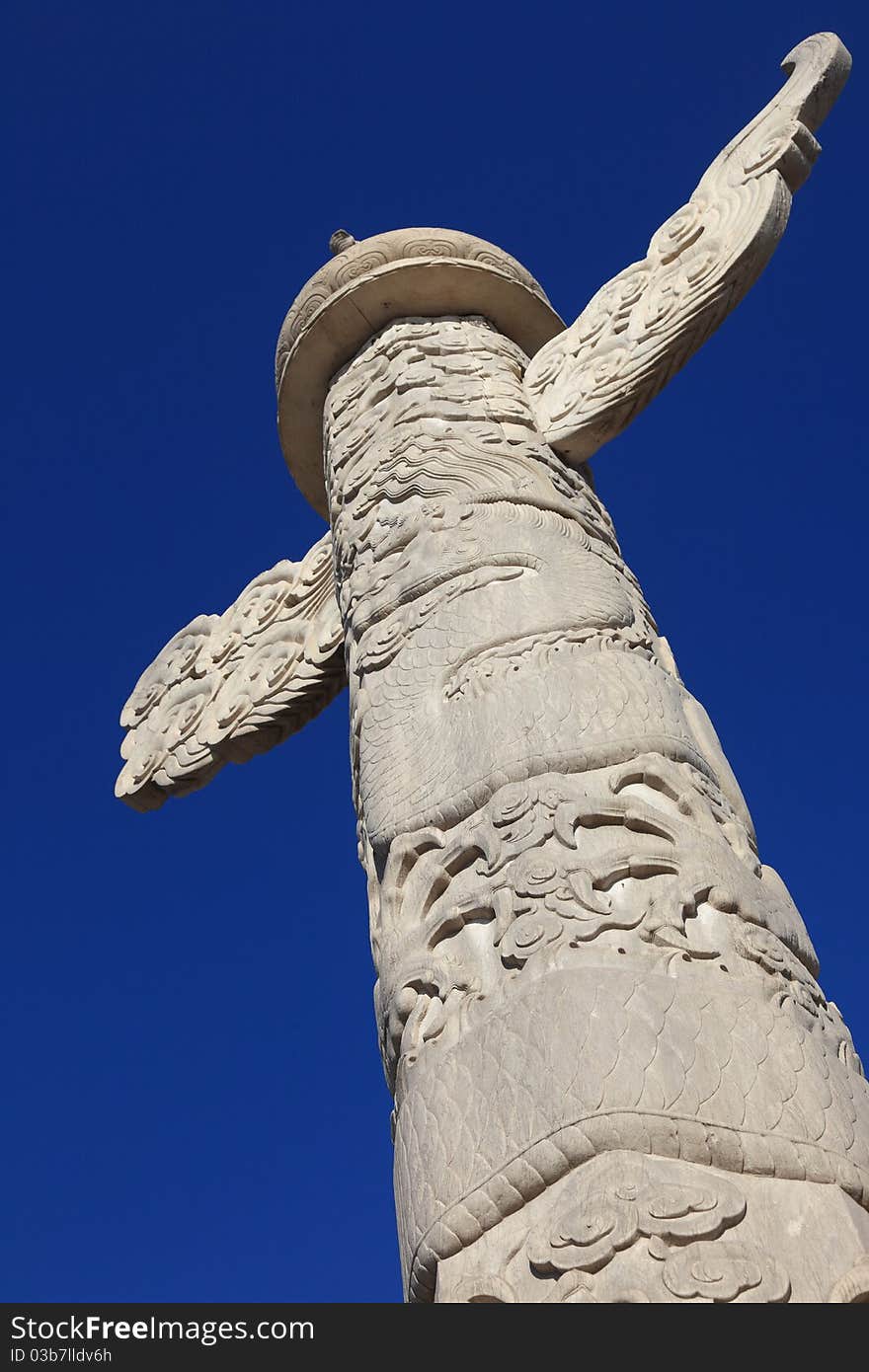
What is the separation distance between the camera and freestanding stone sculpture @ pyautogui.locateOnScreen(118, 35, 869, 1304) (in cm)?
233

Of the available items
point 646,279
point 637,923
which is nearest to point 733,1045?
point 637,923

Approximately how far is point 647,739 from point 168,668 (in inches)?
134

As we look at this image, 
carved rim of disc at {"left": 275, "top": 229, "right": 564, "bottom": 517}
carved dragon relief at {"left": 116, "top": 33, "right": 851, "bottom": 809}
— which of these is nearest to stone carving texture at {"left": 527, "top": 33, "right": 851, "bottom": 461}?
carved dragon relief at {"left": 116, "top": 33, "right": 851, "bottom": 809}

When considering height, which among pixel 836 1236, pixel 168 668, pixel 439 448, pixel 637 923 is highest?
pixel 168 668

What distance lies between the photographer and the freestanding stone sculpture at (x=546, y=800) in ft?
7.63

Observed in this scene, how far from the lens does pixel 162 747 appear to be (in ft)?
19.2

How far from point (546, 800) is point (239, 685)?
291 centimetres

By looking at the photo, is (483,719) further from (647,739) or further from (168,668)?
(168,668)

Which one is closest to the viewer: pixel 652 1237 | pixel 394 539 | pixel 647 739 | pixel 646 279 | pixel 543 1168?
pixel 652 1237

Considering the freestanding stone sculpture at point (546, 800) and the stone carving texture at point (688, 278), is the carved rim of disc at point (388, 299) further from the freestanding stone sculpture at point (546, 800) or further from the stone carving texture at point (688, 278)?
the stone carving texture at point (688, 278)

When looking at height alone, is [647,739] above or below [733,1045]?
above

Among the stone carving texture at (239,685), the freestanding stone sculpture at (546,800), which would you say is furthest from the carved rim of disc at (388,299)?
the stone carving texture at (239,685)

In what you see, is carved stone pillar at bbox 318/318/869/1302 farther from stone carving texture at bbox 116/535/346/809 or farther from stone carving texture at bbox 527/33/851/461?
stone carving texture at bbox 116/535/346/809

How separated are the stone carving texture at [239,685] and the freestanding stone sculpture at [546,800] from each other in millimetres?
21
